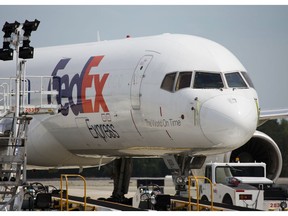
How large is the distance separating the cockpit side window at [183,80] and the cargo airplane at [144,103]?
3cm

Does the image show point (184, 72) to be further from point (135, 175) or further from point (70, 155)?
point (135, 175)

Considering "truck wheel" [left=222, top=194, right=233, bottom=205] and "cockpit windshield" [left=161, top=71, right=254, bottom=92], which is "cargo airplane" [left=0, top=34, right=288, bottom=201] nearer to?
"cockpit windshield" [left=161, top=71, right=254, bottom=92]

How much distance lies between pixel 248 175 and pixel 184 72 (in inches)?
166

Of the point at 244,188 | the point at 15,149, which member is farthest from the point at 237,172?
the point at 15,149

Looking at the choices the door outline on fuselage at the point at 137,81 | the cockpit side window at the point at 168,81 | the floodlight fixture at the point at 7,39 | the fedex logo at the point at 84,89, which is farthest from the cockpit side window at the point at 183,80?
the floodlight fixture at the point at 7,39

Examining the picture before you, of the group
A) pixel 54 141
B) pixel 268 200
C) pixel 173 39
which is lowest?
pixel 268 200

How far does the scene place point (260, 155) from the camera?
30.0 metres

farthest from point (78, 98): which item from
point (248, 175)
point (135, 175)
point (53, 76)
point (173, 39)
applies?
point (135, 175)

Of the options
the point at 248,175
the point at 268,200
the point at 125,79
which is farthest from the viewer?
the point at 248,175

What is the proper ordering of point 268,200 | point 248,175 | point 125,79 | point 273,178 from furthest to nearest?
point 273,178 → point 248,175 → point 125,79 → point 268,200

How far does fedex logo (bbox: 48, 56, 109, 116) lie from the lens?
25812mm

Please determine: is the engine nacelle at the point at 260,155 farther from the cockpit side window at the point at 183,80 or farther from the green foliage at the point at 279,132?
the green foliage at the point at 279,132

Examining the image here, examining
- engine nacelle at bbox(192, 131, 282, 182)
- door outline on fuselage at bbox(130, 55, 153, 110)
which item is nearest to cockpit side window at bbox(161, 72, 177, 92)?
door outline on fuselage at bbox(130, 55, 153, 110)

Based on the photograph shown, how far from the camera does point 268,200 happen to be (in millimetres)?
23578
